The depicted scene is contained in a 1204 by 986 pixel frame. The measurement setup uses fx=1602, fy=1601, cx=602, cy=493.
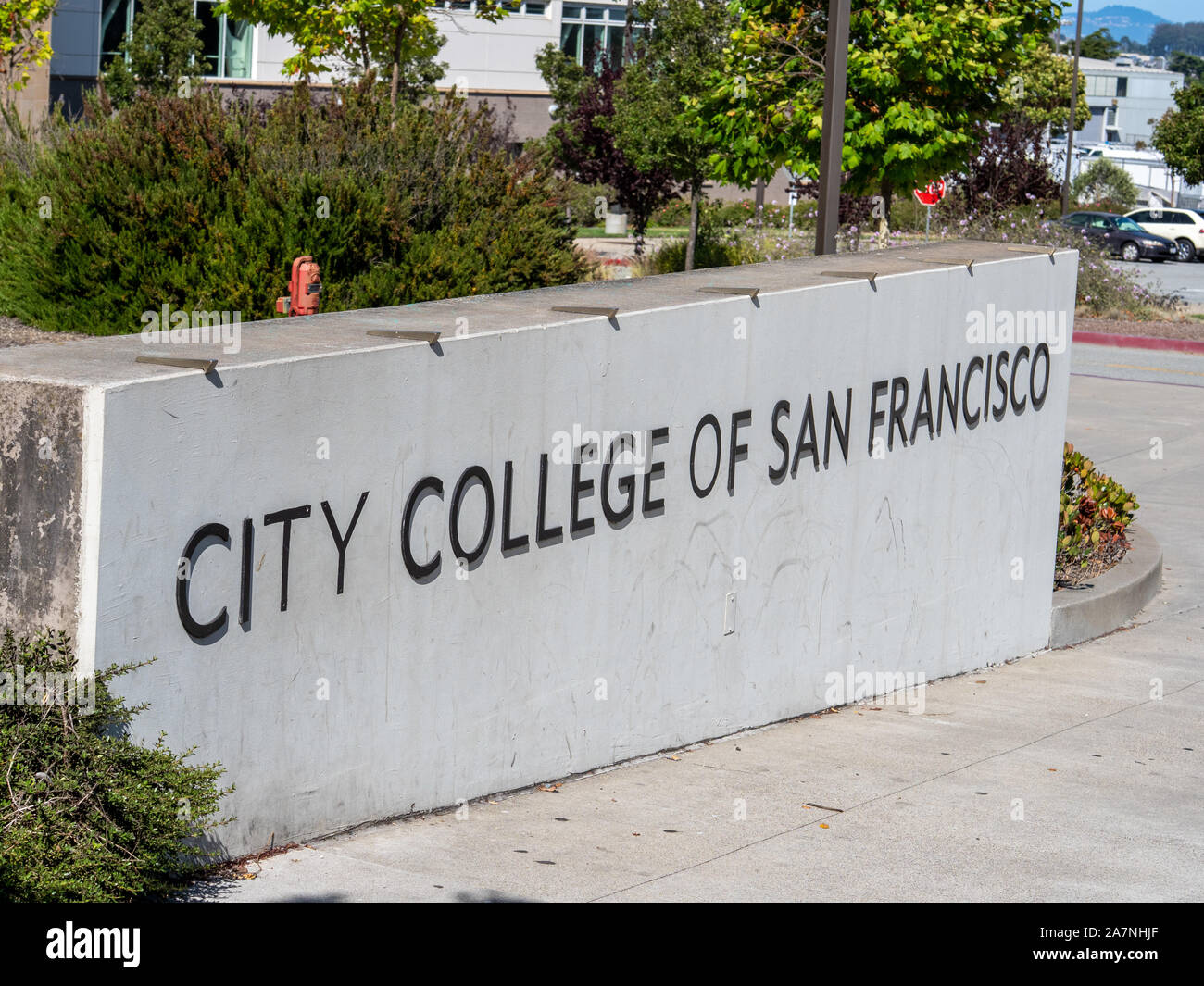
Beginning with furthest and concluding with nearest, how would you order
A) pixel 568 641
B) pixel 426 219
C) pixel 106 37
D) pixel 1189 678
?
pixel 106 37
pixel 426 219
pixel 1189 678
pixel 568 641

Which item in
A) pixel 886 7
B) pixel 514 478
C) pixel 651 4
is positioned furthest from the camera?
pixel 651 4

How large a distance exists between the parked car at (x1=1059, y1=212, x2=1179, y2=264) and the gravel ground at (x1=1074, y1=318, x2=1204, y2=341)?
1930cm

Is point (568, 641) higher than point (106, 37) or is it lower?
lower

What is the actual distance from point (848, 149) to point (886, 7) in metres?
1.58

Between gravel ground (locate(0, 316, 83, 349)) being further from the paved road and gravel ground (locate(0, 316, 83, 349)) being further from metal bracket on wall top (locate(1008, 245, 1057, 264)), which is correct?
the paved road

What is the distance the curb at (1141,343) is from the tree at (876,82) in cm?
648

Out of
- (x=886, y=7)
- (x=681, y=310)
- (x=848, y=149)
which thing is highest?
(x=886, y=7)

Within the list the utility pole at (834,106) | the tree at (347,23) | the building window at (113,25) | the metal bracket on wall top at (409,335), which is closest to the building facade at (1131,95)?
the building window at (113,25)

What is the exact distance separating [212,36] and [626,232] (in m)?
12.2

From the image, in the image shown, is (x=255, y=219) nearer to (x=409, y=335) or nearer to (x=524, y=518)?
(x=524, y=518)

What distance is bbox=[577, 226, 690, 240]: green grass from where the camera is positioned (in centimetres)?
4222

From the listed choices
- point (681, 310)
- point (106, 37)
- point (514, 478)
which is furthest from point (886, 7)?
point (106, 37)
